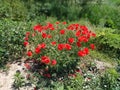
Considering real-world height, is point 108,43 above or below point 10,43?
below

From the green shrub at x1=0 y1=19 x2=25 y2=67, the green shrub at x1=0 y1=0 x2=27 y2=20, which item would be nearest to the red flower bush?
the green shrub at x1=0 y1=19 x2=25 y2=67

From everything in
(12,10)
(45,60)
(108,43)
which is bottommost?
(108,43)

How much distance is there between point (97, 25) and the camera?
1059 cm

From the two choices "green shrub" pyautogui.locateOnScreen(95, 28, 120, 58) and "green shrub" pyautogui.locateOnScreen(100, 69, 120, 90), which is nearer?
"green shrub" pyautogui.locateOnScreen(100, 69, 120, 90)

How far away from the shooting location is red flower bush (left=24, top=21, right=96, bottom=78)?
22.8 ft

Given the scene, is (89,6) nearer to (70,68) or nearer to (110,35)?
(110,35)

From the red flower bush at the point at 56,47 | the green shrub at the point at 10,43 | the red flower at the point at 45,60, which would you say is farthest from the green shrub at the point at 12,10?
the red flower at the point at 45,60

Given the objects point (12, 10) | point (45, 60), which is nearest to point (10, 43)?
point (45, 60)

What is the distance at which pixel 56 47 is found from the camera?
23.7 ft

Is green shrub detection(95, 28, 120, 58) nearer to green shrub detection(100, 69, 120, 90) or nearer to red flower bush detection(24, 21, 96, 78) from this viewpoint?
red flower bush detection(24, 21, 96, 78)

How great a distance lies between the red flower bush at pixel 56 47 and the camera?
6.95 meters

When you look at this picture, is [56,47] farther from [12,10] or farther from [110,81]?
[12,10]

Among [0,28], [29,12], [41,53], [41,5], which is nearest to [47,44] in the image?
[41,53]

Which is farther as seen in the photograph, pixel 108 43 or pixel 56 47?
pixel 108 43
